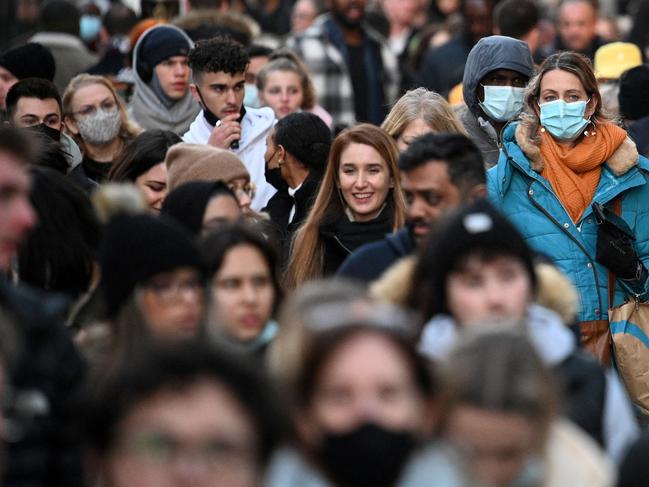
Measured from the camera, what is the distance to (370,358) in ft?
14.1

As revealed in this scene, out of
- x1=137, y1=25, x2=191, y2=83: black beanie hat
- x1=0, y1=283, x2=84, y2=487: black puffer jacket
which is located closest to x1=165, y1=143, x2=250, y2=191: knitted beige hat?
x1=0, y1=283, x2=84, y2=487: black puffer jacket

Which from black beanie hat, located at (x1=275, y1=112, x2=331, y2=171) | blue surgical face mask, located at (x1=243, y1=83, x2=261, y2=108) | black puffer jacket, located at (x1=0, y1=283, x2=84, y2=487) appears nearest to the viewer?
black puffer jacket, located at (x1=0, y1=283, x2=84, y2=487)

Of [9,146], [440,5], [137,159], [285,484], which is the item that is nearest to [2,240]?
[9,146]

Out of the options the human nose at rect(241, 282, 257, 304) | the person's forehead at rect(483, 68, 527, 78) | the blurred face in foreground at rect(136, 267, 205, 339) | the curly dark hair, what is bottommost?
the human nose at rect(241, 282, 257, 304)

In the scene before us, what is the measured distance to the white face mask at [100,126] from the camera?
10.3 m

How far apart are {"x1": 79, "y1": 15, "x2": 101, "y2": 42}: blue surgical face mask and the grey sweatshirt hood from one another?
7.83 m

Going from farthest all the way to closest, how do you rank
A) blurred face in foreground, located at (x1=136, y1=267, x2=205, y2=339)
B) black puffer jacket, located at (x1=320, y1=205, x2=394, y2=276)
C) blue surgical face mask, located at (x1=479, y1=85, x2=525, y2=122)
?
blue surgical face mask, located at (x1=479, y1=85, x2=525, y2=122), black puffer jacket, located at (x1=320, y1=205, x2=394, y2=276), blurred face in foreground, located at (x1=136, y1=267, x2=205, y2=339)

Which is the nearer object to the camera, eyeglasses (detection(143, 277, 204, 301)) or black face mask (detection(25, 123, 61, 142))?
eyeglasses (detection(143, 277, 204, 301))

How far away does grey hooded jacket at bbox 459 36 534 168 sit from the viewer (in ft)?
33.1

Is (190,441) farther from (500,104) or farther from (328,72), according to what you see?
(328,72)

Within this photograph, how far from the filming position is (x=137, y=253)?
5688 mm

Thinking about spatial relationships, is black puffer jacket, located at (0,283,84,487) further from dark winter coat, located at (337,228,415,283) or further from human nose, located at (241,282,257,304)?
dark winter coat, located at (337,228,415,283)

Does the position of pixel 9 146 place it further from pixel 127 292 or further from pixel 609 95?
pixel 609 95

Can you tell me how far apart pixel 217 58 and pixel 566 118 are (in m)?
2.26
